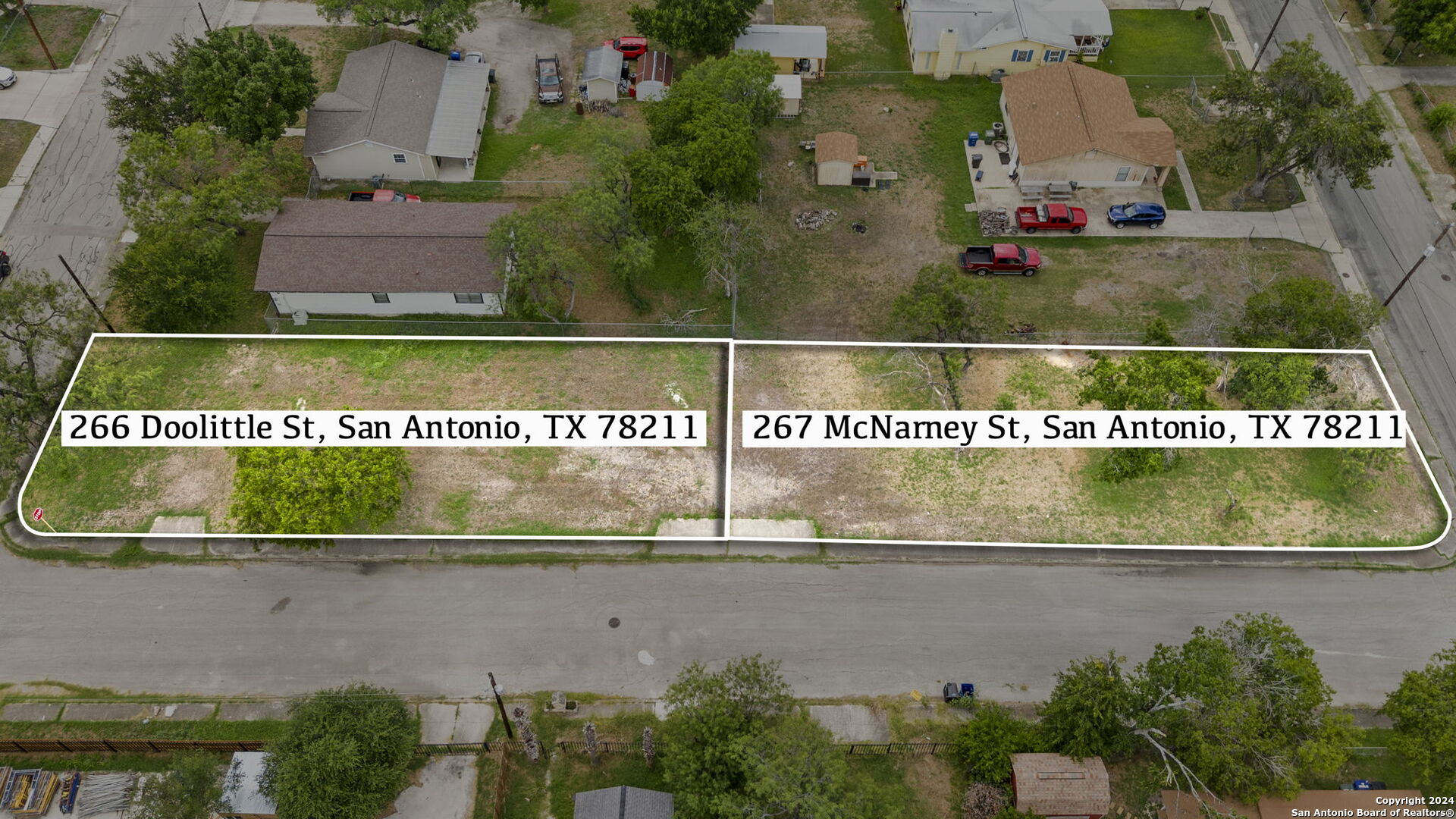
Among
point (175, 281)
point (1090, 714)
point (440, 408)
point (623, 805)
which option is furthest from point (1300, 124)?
point (175, 281)

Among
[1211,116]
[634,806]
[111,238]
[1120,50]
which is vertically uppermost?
[1120,50]

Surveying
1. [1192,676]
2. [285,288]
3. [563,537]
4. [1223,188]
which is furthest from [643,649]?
[1223,188]

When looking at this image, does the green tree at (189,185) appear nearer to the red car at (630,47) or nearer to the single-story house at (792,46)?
the red car at (630,47)

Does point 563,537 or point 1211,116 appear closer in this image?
point 563,537

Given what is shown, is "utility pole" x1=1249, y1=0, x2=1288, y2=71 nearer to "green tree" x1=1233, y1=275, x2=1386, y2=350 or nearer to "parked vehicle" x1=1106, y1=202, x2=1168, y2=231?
"parked vehicle" x1=1106, y1=202, x2=1168, y2=231

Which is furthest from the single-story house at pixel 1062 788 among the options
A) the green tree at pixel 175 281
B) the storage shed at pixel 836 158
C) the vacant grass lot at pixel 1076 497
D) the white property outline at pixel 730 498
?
the green tree at pixel 175 281

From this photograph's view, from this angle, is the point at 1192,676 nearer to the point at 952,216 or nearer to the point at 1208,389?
the point at 1208,389
